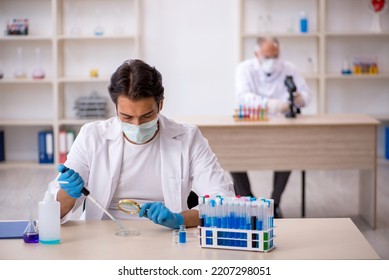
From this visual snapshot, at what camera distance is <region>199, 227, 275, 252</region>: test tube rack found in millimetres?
2023

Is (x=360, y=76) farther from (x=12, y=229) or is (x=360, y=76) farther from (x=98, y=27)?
(x=12, y=229)

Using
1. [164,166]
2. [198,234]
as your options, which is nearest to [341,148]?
[164,166]

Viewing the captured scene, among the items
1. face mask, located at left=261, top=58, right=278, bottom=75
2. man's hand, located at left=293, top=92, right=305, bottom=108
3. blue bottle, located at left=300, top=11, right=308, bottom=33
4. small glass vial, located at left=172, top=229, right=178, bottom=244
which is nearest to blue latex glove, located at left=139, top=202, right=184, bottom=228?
small glass vial, located at left=172, top=229, right=178, bottom=244

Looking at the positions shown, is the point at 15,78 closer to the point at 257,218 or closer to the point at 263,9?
the point at 263,9

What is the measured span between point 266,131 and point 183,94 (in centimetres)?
264

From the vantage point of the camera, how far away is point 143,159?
2.69 m

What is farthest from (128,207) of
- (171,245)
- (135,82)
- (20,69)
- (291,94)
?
(20,69)

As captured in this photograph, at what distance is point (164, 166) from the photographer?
2662 millimetres

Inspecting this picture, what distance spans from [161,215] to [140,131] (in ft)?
1.53

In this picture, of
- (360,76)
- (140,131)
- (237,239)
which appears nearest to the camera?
(237,239)

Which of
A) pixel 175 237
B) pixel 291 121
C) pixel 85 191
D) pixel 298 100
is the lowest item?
pixel 175 237

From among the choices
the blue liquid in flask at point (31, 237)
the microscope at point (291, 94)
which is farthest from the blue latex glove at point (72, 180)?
the microscope at point (291, 94)

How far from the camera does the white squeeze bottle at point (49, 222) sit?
2.12 metres

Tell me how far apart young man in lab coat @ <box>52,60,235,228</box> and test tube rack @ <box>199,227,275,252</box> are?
0.48m
